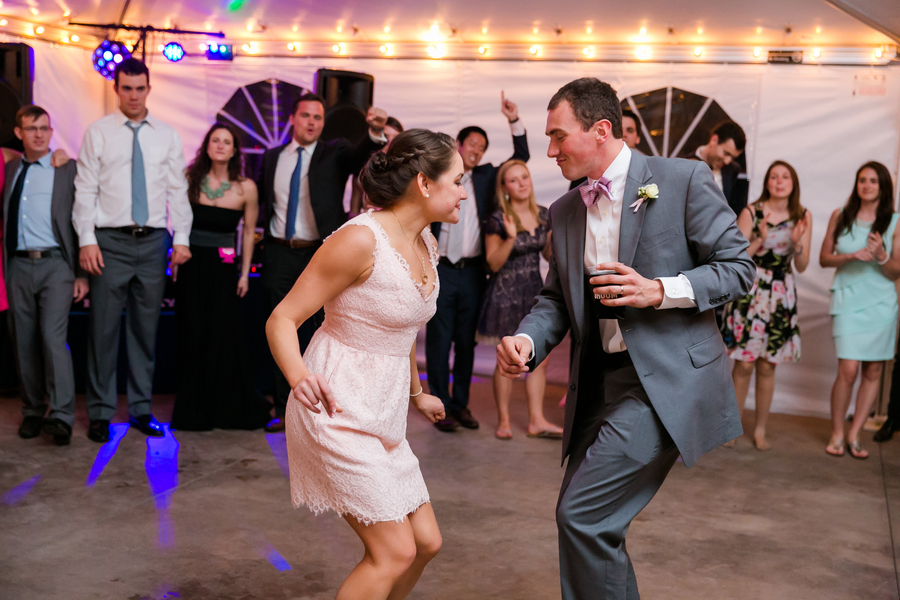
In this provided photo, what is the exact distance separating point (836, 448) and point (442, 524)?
2.72 m

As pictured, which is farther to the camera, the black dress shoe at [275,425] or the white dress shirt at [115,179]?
the black dress shoe at [275,425]

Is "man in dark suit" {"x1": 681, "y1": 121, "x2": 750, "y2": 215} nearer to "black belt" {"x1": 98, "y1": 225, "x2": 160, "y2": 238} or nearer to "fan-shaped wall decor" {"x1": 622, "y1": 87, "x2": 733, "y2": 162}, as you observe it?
"fan-shaped wall decor" {"x1": 622, "y1": 87, "x2": 733, "y2": 162}

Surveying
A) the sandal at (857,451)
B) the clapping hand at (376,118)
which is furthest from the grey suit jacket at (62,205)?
the sandal at (857,451)

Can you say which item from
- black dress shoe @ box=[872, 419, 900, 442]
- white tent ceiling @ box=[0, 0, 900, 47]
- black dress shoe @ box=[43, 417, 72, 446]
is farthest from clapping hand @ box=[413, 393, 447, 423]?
black dress shoe @ box=[872, 419, 900, 442]

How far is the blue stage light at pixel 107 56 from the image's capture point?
6.11m

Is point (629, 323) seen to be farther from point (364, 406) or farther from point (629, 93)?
point (629, 93)

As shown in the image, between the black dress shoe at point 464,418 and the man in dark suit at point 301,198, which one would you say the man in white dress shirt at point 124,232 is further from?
the black dress shoe at point 464,418

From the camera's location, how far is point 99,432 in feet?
14.7

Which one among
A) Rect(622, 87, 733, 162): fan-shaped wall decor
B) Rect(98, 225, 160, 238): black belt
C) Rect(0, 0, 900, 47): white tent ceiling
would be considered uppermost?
Rect(0, 0, 900, 47): white tent ceiling

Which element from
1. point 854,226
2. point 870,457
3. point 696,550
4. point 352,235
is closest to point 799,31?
point 854,226

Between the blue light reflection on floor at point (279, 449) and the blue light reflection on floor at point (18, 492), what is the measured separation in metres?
1.16

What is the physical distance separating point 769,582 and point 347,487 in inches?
74.6

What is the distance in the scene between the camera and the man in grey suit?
2.06 m

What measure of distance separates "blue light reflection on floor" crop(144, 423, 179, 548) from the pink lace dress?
1418mm
